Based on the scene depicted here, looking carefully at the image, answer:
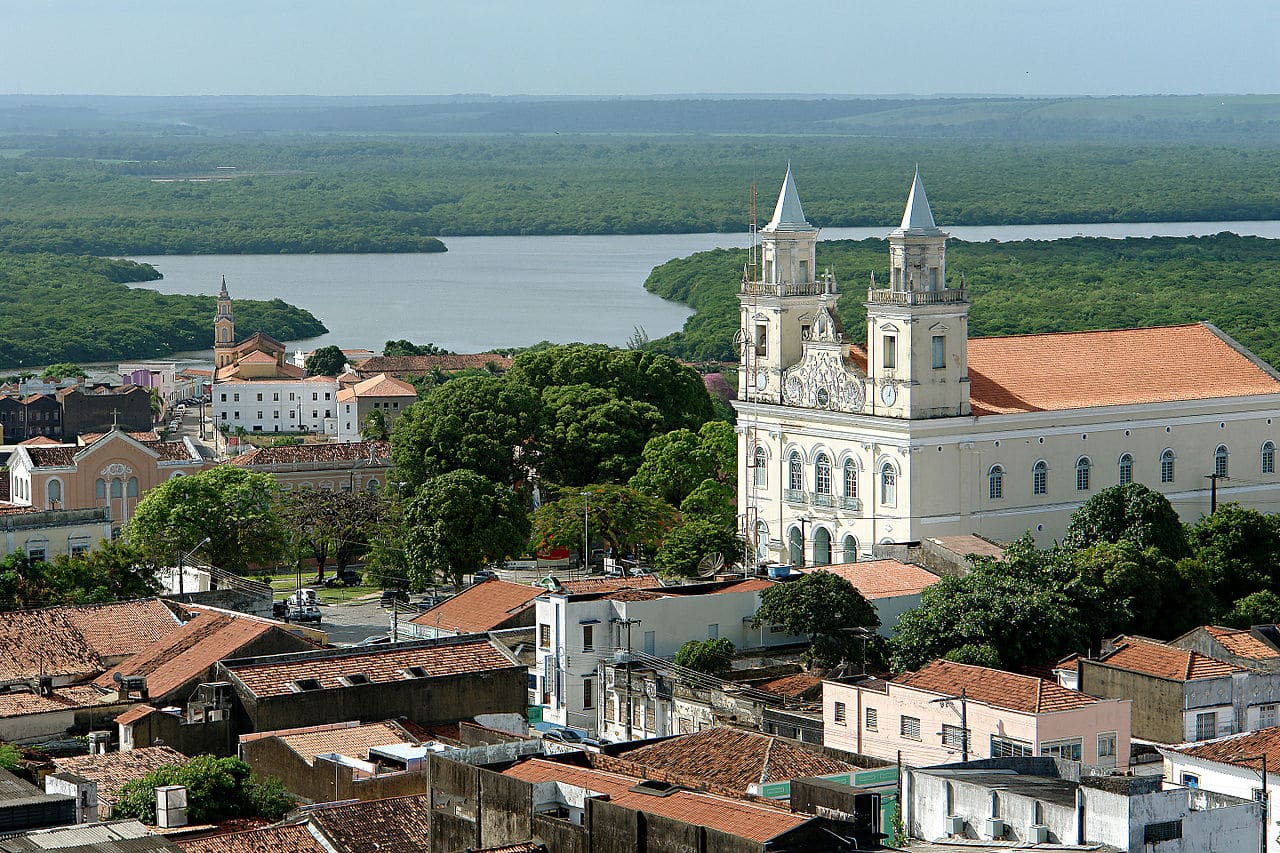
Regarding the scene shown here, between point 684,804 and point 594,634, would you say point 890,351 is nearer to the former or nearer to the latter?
point 594,634

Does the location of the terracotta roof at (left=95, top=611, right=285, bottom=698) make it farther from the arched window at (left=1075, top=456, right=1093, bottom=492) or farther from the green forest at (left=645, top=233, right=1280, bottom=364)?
the green forest at (left=645, top=233, right=1280, bottom=364)

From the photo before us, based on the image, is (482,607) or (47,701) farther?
(482,607)

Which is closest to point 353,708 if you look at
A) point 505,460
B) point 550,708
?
point 550,708

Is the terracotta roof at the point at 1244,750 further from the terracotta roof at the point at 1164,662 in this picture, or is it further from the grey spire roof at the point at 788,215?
the grey spire roof at the point at 788,215

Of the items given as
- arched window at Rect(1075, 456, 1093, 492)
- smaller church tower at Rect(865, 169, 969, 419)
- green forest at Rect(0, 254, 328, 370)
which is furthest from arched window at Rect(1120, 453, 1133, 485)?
green forest at Rect(0, 254, 328, 370)

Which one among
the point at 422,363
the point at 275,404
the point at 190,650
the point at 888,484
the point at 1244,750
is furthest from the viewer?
the point at 422,363

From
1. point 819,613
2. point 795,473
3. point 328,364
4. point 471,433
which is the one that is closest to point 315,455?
point 471,433
